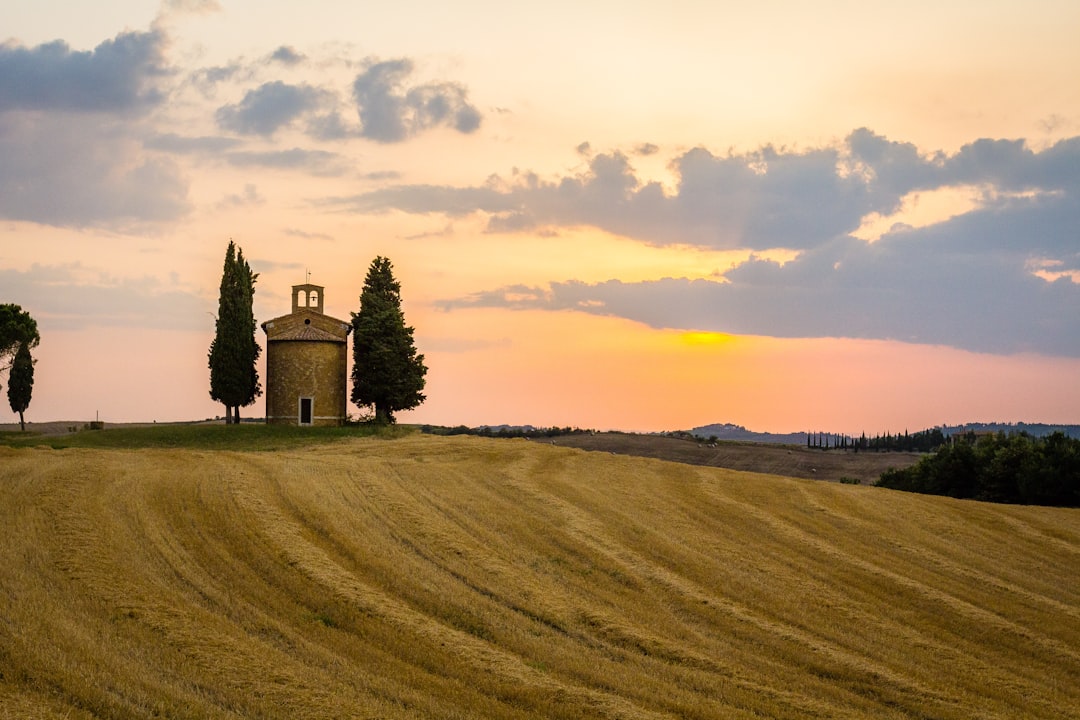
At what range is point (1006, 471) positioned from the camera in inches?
2131

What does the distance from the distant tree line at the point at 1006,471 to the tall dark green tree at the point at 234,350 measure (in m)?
44.7

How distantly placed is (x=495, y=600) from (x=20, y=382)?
78706mm

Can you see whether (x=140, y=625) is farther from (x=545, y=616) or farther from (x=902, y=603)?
(x=902, y=603)

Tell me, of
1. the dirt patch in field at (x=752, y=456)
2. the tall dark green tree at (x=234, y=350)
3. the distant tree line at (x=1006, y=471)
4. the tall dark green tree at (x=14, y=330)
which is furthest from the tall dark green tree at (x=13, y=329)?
the distant tree line at (x=1006, y=471)

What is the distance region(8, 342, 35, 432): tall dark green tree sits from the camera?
277 ft

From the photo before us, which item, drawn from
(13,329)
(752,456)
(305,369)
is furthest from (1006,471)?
(13,329)

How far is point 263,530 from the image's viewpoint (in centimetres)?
2303

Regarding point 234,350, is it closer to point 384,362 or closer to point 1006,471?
point 384,362

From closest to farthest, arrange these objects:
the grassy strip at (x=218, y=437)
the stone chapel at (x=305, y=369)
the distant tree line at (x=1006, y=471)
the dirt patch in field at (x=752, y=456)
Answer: the distant tree line at (x=1006, y=471), the grassy strip at (x=218, y=437), the stone chapel at (x=305, y=369), the dirt patch in field at (x=752, y=456)

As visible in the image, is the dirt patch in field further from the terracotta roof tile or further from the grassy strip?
the grassy strip

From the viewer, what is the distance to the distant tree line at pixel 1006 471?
4988 cm

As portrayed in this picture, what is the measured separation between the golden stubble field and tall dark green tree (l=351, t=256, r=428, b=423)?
110 feet

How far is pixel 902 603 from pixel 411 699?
13.6m

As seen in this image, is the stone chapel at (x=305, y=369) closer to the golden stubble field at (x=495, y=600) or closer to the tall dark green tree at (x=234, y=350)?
the tall dark green tree at (x=234, y=350)
